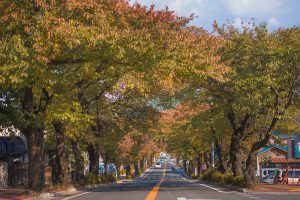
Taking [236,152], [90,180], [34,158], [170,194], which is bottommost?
[170,194]

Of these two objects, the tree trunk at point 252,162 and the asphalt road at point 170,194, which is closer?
the asphalt road at point 170,194

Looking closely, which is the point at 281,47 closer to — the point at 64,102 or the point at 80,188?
the point at 64,102

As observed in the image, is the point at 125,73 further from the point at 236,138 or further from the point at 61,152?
the point at 236,138

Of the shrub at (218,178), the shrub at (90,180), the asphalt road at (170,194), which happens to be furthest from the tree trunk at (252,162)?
the shrub at (90,180)

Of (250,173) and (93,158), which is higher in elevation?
(93,158)

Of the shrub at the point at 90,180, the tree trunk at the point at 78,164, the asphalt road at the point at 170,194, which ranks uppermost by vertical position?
the tree trunk at the point at 78,164

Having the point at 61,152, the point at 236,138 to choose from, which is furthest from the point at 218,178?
the point at 61,152

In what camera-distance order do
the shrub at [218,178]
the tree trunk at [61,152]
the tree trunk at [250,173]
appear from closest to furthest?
1. the tree trunk at [250,173]
2. the tree trunk at [61,152]
3. the shrub at [218,178]

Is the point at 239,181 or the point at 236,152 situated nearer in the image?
the point at 239,181

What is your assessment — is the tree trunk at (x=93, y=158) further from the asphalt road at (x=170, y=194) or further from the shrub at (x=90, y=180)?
the asphalt road at (x=170, y=194)

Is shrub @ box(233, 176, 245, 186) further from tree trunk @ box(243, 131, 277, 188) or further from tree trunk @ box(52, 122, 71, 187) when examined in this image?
tree trunk @ box(52, 122, 71, 187)

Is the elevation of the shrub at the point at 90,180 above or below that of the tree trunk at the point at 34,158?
below

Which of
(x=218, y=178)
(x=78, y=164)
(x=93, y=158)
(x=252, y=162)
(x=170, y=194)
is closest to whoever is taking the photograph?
(x=170, y=194)

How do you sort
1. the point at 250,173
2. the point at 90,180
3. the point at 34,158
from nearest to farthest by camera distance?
the point at 34,158 < the point at 250,173 < the point at 90,180
